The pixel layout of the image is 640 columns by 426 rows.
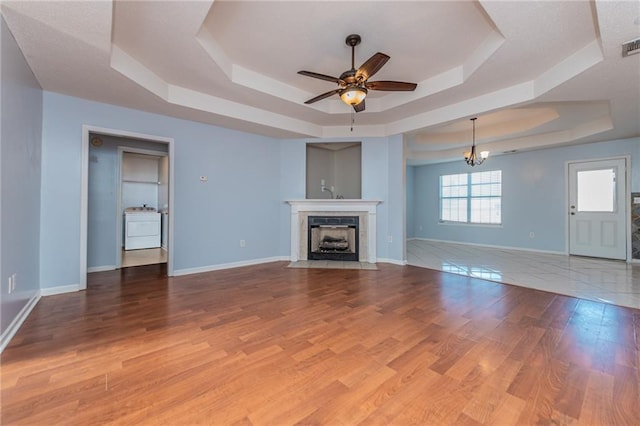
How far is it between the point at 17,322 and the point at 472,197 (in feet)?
28.3

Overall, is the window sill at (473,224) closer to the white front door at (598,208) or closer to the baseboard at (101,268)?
the white front door at (598,208)

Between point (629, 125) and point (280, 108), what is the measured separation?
5.69 meters

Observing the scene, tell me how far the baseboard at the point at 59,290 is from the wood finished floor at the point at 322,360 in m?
0.15

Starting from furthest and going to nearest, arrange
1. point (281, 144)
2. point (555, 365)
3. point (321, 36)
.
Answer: point (281, 144) → point (321, 36) → point (555, 365)

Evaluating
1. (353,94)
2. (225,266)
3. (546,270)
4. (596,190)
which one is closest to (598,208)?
(596,190)

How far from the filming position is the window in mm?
6927

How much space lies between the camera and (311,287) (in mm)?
3477

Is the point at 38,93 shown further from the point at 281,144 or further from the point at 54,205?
the point at 281,144

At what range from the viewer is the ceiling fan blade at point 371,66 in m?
2.38

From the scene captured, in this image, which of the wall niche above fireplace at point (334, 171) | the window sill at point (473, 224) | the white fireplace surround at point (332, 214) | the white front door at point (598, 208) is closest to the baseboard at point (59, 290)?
the white fireplace surround at point (332, 214)

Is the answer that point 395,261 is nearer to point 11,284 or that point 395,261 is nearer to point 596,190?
point 596,190

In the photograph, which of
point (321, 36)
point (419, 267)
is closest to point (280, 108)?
point (321, 36)

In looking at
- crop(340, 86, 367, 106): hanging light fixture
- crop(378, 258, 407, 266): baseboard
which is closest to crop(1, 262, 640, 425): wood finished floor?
crop(378, 258, 407, 266): baseboard

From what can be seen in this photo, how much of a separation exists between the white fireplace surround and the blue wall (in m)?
3.93
